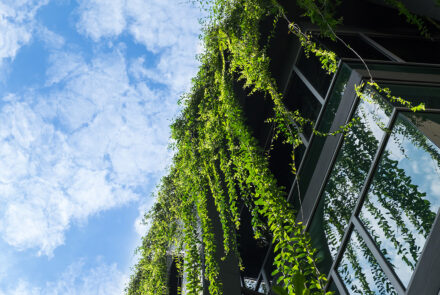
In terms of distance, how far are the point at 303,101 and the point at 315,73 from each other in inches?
18.5

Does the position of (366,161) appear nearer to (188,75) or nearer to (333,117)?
(333,117)

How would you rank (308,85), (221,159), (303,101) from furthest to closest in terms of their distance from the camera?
(303,101)
(308,85)
(221,159)

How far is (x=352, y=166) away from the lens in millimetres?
3443

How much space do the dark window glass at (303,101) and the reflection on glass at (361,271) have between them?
6.31 ft

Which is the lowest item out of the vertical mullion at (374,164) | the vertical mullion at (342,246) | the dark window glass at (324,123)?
the vertical mullion at (342,246)

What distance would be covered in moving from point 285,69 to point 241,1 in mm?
1327

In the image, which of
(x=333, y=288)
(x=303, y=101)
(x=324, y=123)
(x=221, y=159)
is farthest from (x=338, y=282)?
(x=303, y=101)

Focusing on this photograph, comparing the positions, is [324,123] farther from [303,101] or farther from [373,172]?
[373,172]

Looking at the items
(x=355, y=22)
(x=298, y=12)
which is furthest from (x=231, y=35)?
(x=355, y=22)

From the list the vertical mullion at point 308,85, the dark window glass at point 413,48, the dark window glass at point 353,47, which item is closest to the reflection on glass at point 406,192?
the vertical mullion at point 308,85

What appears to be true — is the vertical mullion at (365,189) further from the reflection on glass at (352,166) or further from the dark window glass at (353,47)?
the dark window glass at (353,47)

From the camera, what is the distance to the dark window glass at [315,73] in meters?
4.58

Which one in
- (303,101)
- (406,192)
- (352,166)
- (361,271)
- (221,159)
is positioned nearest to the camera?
(406,192)

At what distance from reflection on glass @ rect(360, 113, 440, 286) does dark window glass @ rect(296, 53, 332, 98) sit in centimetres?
177
